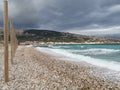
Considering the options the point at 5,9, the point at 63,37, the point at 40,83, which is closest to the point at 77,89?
the point at 40,83

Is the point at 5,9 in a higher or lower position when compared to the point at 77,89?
higher

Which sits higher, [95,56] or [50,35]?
[50,35]

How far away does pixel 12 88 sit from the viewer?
6535mm

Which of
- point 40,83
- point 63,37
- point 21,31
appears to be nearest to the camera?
point 40,83

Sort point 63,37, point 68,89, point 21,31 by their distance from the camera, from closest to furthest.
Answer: point 68,89 → point 63,37 → point 21,31

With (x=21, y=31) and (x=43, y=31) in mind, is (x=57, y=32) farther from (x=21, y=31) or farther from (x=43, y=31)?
(x=21, y=31)

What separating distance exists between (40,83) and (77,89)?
146 centimetres

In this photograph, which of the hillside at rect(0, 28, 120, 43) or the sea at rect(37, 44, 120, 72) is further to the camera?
the hillside at rect(0, 28, 120, 43)

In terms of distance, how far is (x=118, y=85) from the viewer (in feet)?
24.1

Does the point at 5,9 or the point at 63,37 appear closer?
the point at 5,9

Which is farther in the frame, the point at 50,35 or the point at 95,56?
the point at 50,35

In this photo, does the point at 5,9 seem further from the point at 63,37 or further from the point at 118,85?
the point at 63,37

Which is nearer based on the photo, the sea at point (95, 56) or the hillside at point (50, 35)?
the sea at point (95, 56)

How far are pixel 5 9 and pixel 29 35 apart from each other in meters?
179
